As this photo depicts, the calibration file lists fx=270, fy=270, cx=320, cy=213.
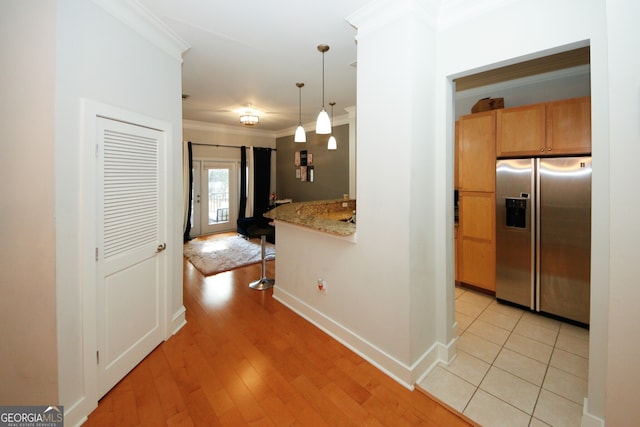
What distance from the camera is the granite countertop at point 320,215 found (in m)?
2.41

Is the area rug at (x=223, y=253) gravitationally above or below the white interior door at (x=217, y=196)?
below

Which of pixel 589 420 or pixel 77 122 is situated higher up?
pixel 77 122

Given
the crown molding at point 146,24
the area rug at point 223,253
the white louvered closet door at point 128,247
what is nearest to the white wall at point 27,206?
the white louvered closet door at point 128,247

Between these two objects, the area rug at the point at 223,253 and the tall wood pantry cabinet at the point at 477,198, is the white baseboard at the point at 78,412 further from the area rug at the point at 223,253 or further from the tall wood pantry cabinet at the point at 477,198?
the tall wood pantry cabinet at the point at 477,198

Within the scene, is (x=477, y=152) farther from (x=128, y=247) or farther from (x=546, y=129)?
(x=128, y=247)

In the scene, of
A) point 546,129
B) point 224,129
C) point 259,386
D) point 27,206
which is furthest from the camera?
point 224,129

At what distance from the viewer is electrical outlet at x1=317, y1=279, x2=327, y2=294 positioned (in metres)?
2.67

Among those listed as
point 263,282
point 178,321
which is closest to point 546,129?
point 263,282

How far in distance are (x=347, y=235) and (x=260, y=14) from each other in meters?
1.90

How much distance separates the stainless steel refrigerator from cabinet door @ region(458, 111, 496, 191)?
0.13 meters

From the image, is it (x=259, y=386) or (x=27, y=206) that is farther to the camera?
(x=259, y=386)

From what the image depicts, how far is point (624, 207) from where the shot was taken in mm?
1183

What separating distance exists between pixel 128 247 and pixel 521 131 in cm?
391

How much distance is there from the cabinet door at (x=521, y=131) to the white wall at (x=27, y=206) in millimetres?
3868
